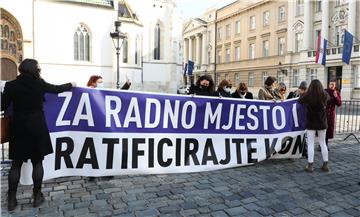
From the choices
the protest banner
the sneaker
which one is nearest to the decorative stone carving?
the protest banner

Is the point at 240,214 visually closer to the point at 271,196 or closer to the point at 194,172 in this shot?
the point at 271,196

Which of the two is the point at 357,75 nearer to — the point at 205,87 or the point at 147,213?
the point at 205,87

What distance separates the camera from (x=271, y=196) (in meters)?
5.12

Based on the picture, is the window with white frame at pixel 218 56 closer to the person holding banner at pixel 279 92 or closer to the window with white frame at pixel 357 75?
the window with white frame at pixel 357 75

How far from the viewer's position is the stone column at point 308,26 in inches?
1682

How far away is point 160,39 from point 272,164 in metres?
32.2

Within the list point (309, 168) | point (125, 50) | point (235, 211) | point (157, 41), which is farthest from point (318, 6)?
point (235, 211)

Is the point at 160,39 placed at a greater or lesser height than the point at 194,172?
greater

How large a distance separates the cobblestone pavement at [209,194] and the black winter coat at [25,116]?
2.65 ft

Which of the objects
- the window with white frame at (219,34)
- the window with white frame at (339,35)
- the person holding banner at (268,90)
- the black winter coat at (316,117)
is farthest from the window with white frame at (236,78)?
the black winter coat at (316,117)

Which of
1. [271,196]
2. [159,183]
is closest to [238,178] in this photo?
[271,196]

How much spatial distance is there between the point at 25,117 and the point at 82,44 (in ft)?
85.5

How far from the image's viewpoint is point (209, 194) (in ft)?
17.1

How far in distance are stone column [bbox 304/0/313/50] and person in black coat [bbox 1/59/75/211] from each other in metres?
42.9
